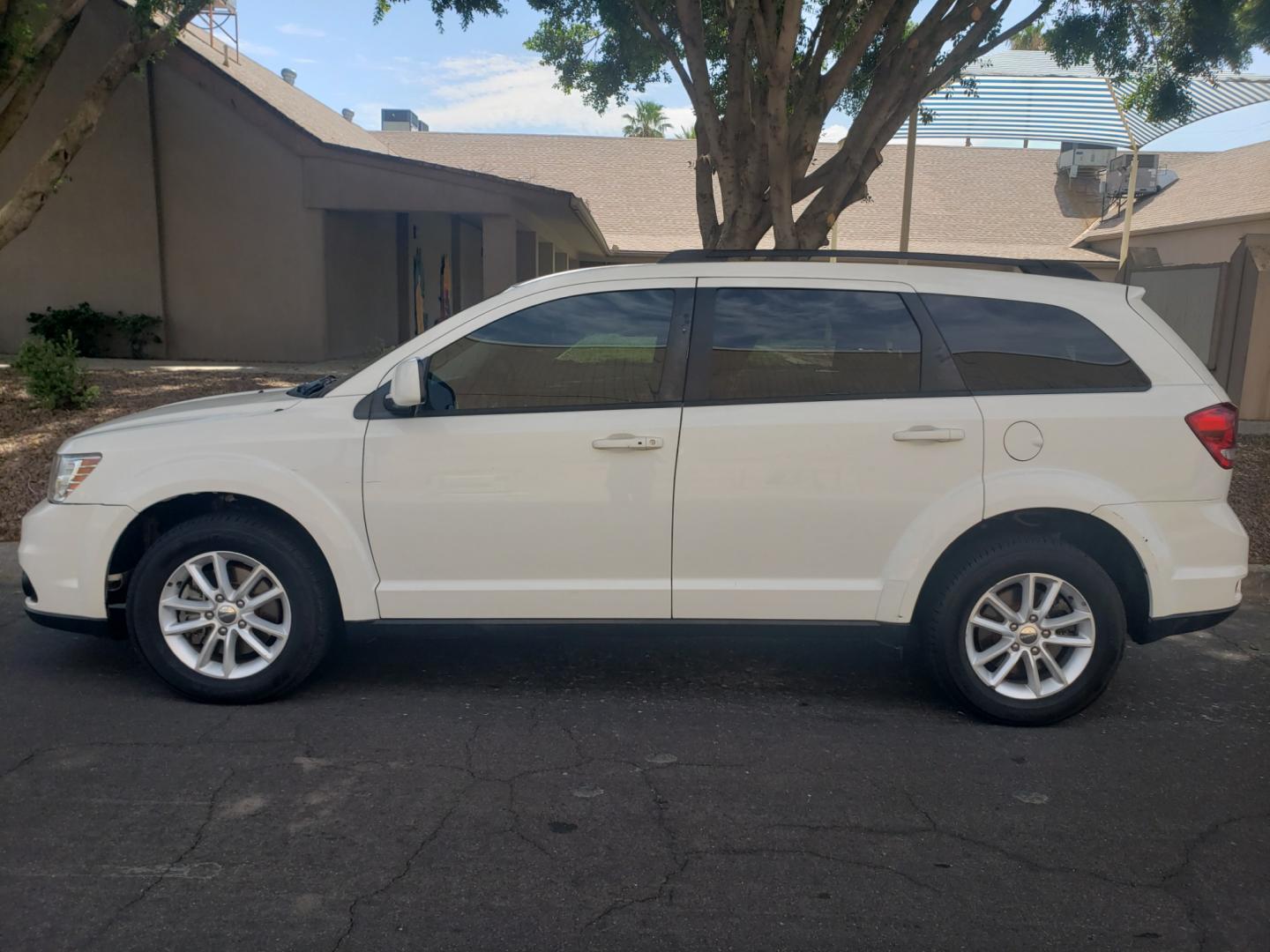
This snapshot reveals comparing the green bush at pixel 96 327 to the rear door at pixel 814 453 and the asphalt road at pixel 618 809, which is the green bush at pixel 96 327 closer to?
the asphalt road at pixel 618 809

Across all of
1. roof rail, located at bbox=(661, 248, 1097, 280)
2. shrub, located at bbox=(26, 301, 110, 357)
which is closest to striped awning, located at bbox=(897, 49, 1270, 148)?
shrub, located at bbox=(26, 301, 110, 357)

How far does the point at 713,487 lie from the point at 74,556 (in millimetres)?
→ 2800

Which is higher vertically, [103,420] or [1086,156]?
[1086,156]

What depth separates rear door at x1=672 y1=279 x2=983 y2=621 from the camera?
180 inches

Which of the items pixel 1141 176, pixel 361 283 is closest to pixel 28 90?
pixel 361 283

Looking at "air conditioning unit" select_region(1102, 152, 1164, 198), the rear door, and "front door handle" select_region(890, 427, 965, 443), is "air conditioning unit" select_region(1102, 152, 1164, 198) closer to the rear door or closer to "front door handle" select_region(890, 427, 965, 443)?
the rear door

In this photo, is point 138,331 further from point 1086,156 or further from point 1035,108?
point 1086,156

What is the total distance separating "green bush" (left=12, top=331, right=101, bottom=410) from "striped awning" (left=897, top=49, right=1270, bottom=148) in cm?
1713

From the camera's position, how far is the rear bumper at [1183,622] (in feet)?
15.3

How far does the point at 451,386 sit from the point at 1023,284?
2.58m

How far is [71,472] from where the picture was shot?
15.6ft

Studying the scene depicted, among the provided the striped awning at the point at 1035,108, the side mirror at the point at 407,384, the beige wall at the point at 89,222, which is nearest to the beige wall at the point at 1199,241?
the striped awning at the point at 1035,108

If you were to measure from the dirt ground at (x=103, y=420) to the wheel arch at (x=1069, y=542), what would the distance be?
324 centimetres

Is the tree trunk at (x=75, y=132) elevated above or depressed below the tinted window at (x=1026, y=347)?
above
